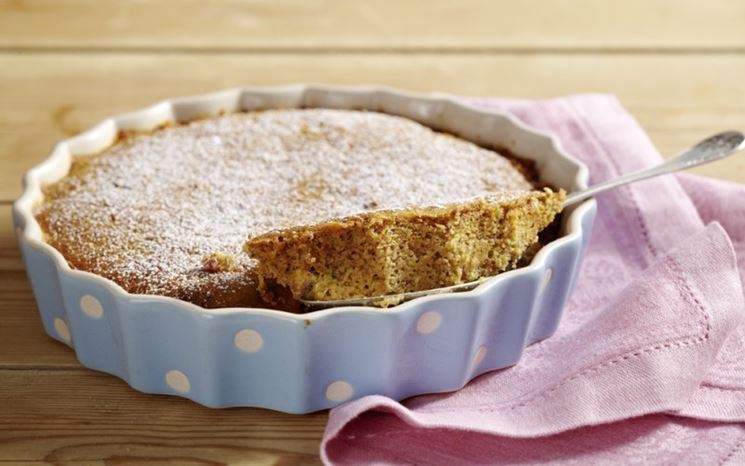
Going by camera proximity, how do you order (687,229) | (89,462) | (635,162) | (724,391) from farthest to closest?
(635,162) → (687,229) → (724,391) → (89,462)

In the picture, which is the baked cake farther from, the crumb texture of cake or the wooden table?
the wooden table

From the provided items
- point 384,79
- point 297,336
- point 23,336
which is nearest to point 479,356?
point 297,336

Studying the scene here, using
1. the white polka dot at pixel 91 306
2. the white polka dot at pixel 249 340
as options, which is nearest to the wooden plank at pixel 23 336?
the white polka dot at pixel 91 306

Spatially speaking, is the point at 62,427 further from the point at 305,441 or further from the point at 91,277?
the point at 305,441

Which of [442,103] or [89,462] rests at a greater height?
[442,103]

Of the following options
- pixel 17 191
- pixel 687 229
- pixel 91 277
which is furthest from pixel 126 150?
pixel 687 229

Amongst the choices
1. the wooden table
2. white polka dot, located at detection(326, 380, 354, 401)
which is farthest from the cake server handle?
white polka dot, located at detection(326, 380, 354, 401)

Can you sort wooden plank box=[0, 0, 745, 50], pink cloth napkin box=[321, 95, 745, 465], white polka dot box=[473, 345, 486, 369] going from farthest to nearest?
wooden plank box=[0, 0, 745, 50] → white polka dot box=[473, 345, 486, 369] → pink cloth napkin box=[321, 95, 745, 465]
